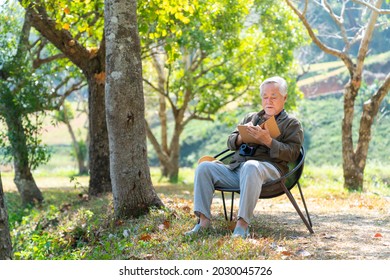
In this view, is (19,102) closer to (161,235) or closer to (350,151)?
(350,151)

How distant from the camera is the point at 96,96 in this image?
11414mm

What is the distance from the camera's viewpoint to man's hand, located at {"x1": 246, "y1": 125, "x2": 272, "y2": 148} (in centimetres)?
641

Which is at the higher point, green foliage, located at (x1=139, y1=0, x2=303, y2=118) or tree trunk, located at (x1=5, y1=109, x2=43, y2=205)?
green foliage, located at (x1=139, y1=0, x2=303, y2=118)

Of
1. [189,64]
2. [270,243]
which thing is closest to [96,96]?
[270,243]

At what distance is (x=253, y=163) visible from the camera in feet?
20.6

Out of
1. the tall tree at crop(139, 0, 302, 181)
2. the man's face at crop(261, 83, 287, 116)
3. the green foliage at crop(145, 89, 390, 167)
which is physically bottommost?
the green foliage at crop(145, 89, 390, 167)

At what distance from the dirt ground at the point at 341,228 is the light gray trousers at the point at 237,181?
1.71 feet

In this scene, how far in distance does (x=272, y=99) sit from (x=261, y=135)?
1.56 feet

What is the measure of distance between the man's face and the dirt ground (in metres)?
1.19

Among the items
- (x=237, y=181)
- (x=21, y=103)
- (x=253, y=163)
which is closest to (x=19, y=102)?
(x=21, y=103)

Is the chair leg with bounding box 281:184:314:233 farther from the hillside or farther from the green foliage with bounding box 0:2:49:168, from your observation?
the hillside

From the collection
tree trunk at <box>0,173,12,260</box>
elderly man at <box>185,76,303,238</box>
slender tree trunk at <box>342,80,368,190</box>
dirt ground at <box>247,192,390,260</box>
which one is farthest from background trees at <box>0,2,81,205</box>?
tree trunk at <box>0,173,12,260</box>

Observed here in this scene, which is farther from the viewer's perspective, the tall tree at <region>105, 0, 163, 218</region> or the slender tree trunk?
the slender tree trunk

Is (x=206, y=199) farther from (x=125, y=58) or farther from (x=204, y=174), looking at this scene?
(x=125, y=58)
